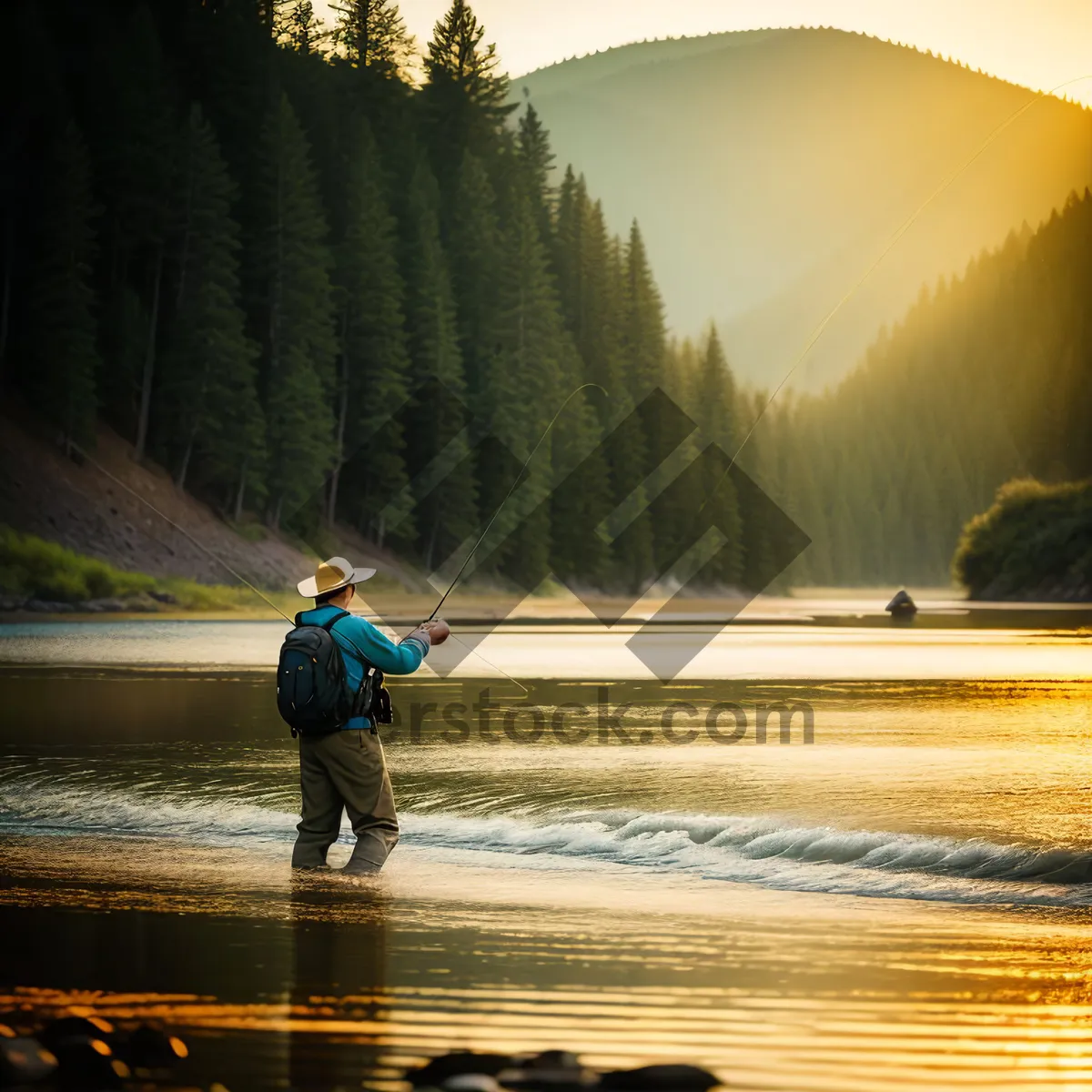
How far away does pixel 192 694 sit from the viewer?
2067 cm

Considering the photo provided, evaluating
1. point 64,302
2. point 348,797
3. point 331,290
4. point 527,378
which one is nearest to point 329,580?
point 348,797

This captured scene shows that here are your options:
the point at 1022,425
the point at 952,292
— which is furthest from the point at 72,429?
the point at 952,292

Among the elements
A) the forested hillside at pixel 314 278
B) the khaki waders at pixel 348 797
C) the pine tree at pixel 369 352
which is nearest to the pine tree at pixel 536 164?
the forested hillside at pixel 314 278

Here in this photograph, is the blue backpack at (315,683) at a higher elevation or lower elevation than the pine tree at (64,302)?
lower

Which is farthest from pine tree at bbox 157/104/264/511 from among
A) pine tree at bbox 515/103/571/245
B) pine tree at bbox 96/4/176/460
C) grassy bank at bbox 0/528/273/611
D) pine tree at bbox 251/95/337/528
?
pine tree at bbox 515/103/571/245

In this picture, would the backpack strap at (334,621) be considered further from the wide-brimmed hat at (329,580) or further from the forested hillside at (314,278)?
the forested hillside at (314,278)

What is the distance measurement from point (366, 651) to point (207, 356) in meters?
48.6

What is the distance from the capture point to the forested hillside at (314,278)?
55094 millimetres

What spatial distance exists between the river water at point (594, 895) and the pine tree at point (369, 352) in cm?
4548

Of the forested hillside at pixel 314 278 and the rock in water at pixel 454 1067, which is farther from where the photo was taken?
the forested hillside at pixel 314 278

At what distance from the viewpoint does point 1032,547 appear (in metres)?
77.9

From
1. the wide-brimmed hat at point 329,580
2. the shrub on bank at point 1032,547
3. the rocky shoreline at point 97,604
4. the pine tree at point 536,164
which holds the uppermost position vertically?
the pine tree at point 536,164

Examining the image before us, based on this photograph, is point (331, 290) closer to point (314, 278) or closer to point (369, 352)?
point (369, 352)

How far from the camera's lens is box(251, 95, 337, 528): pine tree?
193 feet
